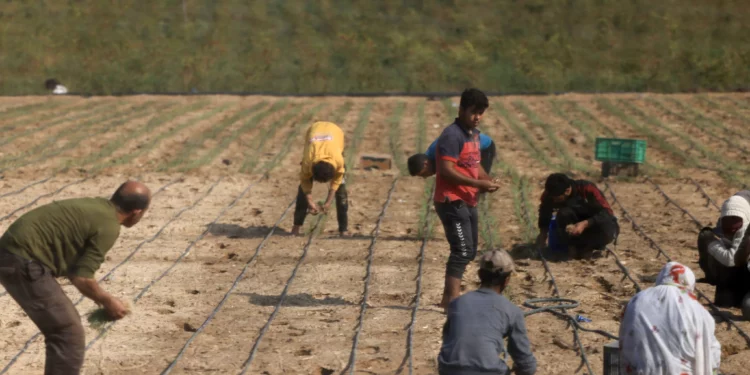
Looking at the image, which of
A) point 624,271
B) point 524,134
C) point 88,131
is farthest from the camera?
point 88,131

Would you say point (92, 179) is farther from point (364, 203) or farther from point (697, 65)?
point (697, 65)

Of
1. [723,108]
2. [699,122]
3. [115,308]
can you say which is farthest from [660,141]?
[115,308]

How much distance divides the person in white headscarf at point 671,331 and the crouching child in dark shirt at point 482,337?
0.50 m

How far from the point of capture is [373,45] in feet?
85.3

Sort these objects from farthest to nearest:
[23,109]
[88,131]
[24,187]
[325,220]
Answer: [23,109] < [88,131] < [24,187] < [325,220]

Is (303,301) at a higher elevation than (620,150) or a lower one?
higher

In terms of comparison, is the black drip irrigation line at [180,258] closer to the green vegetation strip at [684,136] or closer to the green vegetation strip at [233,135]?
the green vegetation strip at [233,135]

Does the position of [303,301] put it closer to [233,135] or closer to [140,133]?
[233,135]

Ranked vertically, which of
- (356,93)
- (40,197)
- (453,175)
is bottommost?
(356,93)

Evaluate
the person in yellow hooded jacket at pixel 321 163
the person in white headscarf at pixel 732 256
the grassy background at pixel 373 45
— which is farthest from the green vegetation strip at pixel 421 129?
the person in white headscarf at pixel 732 256

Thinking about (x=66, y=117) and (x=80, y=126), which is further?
(x=66, y=117)

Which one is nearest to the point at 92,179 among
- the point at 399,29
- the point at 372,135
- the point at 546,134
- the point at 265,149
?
the point at 265,149

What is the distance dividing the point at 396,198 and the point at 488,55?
14317 millimetres

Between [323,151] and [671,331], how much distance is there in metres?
5.12
